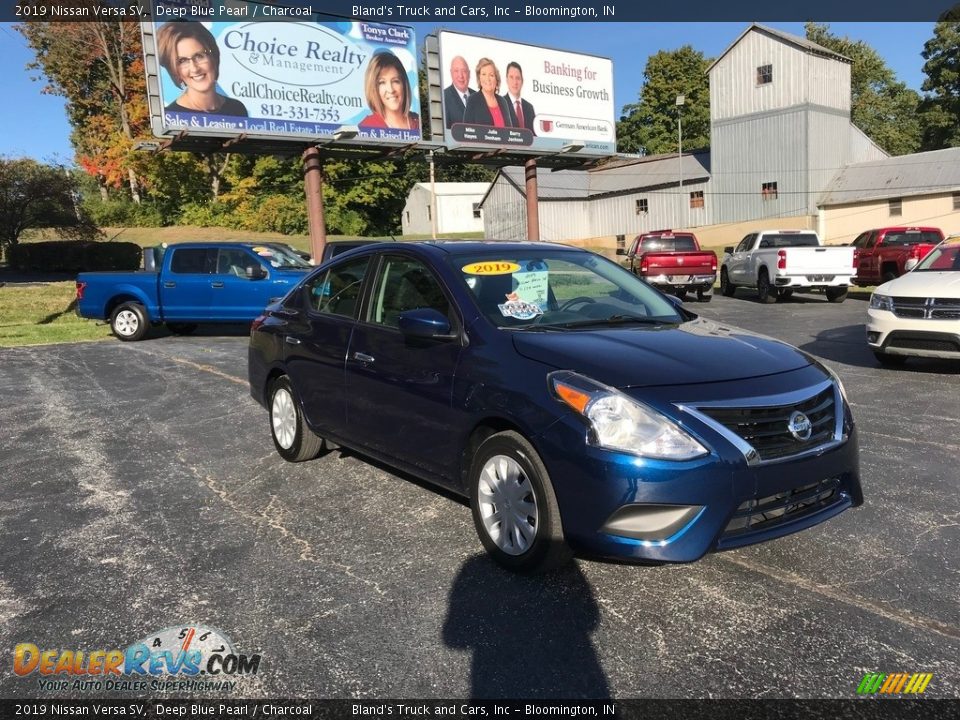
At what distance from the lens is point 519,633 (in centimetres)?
308

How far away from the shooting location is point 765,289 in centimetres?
1850

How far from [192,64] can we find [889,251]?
19.3 meters

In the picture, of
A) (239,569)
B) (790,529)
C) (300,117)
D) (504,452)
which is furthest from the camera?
(300,117)

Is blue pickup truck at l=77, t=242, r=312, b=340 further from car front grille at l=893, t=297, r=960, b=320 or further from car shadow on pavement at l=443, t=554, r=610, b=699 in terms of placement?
car shadow on pavement at l=443, t=554, r=610, b=699

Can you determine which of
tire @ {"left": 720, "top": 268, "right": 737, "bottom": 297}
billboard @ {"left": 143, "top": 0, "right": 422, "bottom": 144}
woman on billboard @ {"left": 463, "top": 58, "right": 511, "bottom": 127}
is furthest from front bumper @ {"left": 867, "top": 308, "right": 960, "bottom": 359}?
woman on billboard @ {"left": 463, "top": 58, "right": 511, "bottom": 127}

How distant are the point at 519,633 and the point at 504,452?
832 mm

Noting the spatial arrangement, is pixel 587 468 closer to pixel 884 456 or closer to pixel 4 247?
pixel 884 456

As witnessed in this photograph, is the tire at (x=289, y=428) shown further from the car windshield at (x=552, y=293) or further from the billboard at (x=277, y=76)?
the billboard at (x=277, y=76)

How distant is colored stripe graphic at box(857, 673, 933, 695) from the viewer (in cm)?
267

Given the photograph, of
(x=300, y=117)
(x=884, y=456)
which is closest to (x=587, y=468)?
(x=884, y=456)

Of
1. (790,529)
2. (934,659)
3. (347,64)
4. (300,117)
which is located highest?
(347,64)

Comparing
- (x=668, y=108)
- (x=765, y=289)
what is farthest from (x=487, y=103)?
(x=668, y=108)

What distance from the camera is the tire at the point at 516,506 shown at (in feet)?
10.9

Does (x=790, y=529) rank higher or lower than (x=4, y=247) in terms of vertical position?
lower
